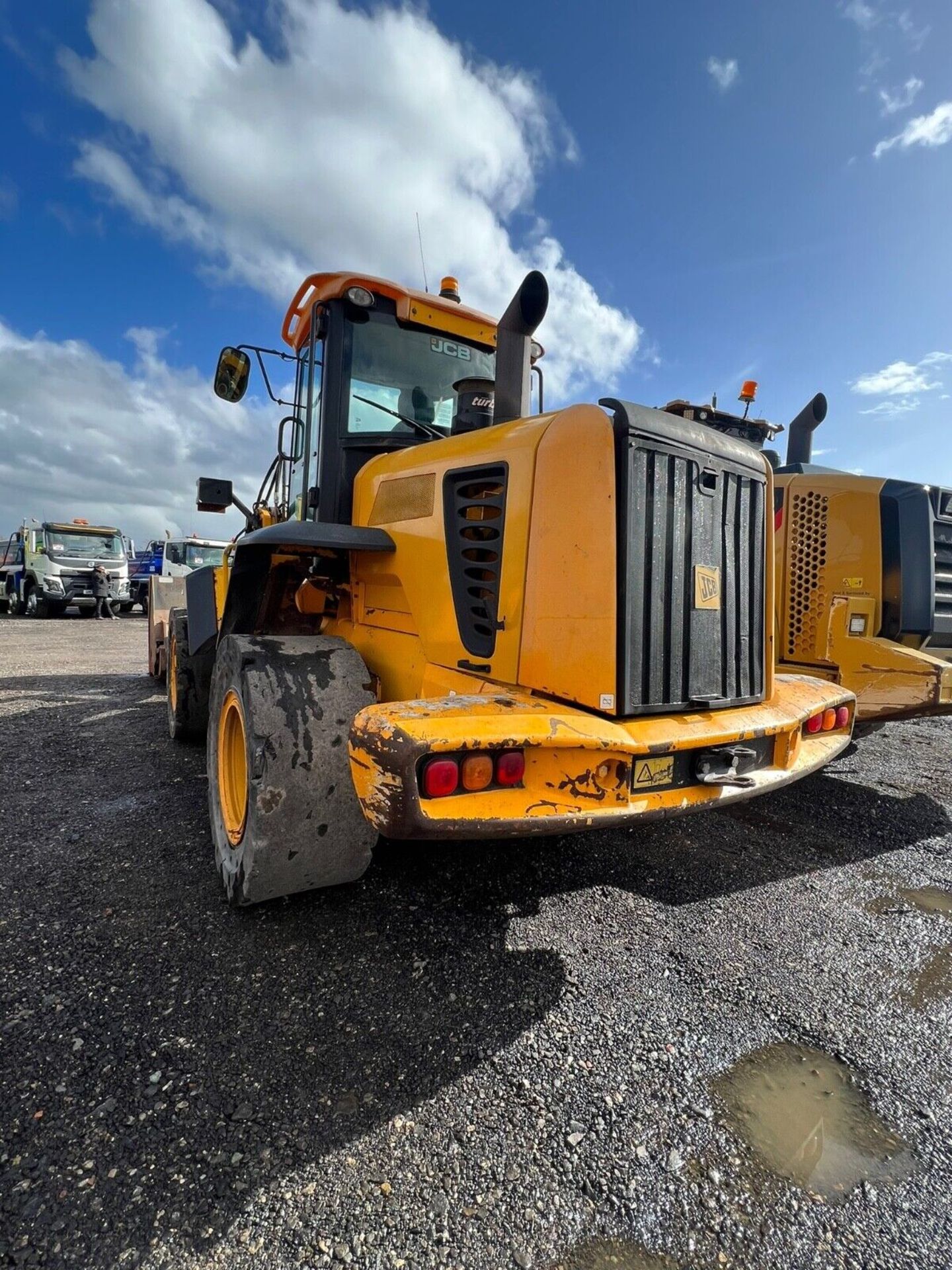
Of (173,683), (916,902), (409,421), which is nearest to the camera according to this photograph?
(916,902)

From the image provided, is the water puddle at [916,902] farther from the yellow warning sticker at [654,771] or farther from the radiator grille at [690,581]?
the yellow warning sticker at [654,771]

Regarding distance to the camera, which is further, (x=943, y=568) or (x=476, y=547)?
(x=943, y=568)

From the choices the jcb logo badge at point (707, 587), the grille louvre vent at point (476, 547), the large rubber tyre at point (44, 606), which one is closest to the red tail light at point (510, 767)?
the grille louvre vent at point (476, 547)

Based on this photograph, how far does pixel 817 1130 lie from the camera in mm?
1760

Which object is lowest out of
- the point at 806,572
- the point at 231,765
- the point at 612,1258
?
the point at 612,1258

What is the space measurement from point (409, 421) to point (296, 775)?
6.69 ft

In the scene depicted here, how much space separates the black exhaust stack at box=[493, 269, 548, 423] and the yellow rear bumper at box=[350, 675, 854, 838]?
126 cm

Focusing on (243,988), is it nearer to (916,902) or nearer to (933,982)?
(933,982)

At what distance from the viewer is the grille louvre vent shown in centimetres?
252

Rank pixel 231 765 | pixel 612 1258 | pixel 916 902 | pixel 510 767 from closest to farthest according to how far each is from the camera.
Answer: pixel 612 1258 < pixel 510 767 < pixel 916 902 < pixel 231 765

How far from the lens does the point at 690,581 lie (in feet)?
7.84

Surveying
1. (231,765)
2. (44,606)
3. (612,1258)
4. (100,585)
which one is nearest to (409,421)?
(231,765)

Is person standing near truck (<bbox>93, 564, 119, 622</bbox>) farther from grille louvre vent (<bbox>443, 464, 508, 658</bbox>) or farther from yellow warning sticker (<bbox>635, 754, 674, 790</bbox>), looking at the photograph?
yellow warning sticker (<bbox>635, 754, 674, 790</bbox>)

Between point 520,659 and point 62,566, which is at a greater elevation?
point 62,566
